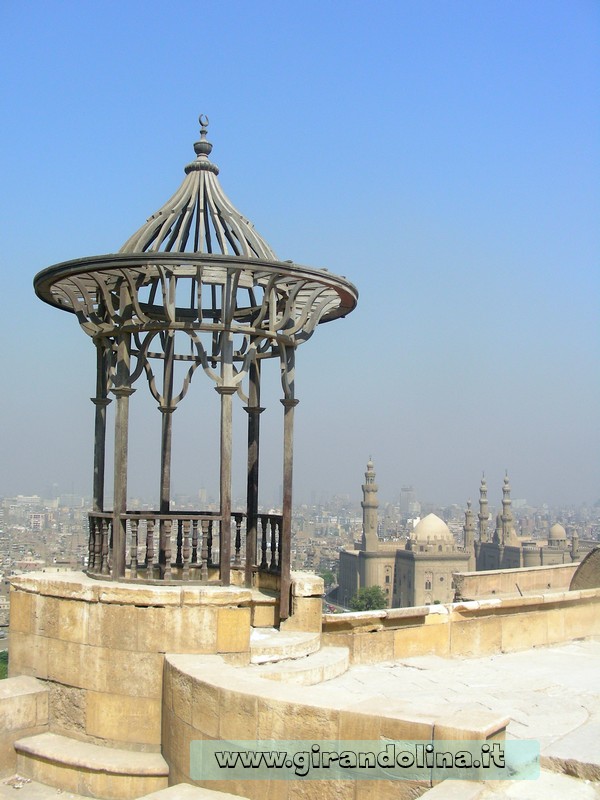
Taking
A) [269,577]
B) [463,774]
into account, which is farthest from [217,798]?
[269,577]

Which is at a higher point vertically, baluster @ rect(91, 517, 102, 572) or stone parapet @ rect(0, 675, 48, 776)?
baluster @ rect(91, 517, 102, 572)

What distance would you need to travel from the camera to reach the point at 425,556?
101688 mm

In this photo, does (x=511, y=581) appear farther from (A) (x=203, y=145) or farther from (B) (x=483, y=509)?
(B) (x=483, y=509)

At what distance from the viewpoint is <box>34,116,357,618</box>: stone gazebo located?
7.46 meters

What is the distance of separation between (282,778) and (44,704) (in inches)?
→ 117

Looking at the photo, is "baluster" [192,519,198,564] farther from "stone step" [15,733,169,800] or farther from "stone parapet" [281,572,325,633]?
"stone step" [15,733,169,800]

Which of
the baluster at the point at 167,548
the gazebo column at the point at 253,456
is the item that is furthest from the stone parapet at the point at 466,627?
the baluster at the point at 167,548

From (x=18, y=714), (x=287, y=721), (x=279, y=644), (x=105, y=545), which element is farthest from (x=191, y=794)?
(x=105, y=545)

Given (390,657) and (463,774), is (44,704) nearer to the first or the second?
(390,657)

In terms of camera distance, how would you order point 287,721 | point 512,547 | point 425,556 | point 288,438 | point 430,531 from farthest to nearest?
point 512,547 → point 430,531 → point 425,556 → point 288,438 → point 287,721

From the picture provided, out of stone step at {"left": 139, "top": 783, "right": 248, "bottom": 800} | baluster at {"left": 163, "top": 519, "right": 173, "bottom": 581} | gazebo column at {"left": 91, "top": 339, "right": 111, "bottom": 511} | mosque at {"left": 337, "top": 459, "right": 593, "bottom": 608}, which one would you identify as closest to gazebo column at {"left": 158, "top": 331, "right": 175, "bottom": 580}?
gazebo column at {"left": 91, "top": 339, "right": 111, "bottom": 511}

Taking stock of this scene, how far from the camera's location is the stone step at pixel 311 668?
6.73 meters

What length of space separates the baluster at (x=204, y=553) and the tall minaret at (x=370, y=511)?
97.8 meters

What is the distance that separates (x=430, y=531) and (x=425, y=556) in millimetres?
4049
